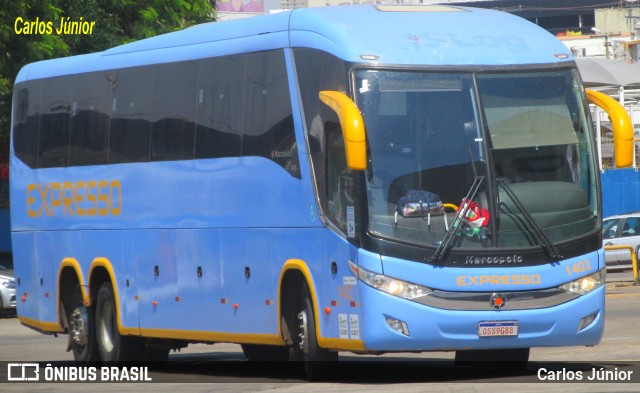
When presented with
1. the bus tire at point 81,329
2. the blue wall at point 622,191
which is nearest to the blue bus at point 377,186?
the bus tire at point 81,329

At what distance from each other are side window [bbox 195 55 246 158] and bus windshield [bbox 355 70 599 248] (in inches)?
97.2

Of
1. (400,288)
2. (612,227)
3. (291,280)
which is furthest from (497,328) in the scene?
(612,227)

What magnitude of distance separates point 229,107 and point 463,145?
3.26 m

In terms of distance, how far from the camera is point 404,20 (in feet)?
44.8

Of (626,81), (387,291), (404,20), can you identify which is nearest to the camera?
(387,291)

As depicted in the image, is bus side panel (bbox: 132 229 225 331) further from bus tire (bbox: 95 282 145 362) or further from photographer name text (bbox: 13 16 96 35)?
photographer name text (bbox: 13 16 96 35)

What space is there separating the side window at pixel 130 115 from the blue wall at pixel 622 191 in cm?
2767

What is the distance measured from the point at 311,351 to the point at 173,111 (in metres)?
4.03

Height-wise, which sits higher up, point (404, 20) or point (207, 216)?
point (404, 20)

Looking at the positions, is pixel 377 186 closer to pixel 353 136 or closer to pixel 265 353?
pixel 353 136

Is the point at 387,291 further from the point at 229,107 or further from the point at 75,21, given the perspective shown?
the point at 75,21

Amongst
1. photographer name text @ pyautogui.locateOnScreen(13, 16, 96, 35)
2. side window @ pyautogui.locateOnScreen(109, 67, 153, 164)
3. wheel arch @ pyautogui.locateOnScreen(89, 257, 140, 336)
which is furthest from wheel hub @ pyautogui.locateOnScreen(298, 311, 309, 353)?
photographer name text @ pyautogui.locateOnScreen(13, 16, 96, 35)

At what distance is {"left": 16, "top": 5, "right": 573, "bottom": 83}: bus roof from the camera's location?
42.9ft

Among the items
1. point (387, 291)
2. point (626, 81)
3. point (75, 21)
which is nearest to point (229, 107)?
point (387, 291)
